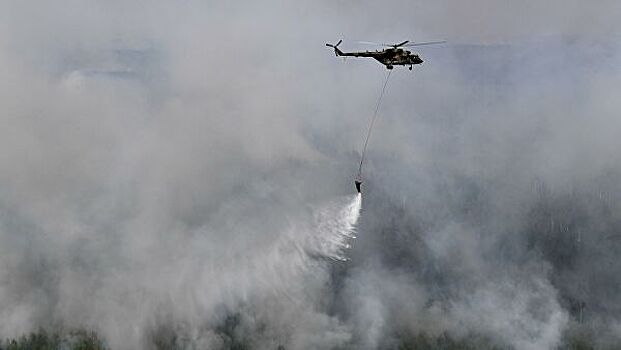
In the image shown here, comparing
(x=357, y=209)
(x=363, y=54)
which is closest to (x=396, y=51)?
(x=363, y=54)

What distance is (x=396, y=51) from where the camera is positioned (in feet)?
451

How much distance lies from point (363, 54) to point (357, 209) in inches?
2788

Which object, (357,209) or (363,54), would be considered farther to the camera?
(357,209)

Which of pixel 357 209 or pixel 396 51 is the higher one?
pixel 396 51

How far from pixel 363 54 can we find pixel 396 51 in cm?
841

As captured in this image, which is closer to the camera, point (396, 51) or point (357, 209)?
point (396, 51)

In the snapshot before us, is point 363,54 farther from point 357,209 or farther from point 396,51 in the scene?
point 357,209

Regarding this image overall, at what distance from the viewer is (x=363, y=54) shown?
14050cm

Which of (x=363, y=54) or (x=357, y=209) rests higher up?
(x=363, y=54)

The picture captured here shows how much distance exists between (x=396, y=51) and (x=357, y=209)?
73.5 metres
